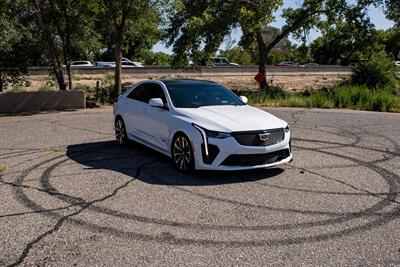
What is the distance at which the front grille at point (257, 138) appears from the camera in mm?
7293

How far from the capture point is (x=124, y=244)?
4.92m

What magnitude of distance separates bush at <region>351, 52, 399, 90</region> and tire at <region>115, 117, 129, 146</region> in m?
17.9

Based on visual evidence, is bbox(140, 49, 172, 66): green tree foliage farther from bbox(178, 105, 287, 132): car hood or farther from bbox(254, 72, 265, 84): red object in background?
bbox(178, 105, 287, 132): car hood

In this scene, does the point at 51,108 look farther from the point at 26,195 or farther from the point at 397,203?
the point at 397,203

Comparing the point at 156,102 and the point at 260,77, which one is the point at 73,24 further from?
the point at 156,102

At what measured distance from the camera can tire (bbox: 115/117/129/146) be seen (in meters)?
10.0

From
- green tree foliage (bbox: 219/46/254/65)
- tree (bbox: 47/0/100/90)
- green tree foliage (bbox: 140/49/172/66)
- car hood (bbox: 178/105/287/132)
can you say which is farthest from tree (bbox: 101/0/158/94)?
green tree foliage (bbox: 219/46/254/65)

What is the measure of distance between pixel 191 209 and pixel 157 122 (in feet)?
9.36

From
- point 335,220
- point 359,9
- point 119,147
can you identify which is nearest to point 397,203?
point 335,220

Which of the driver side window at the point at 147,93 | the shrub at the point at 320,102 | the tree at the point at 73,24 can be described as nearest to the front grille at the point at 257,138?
the driver side window at the point at 147,93

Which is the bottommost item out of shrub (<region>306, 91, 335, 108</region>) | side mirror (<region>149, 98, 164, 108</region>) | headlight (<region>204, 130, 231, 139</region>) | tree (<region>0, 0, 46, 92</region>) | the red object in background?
shrub (<region>306, 91, 335, 108</region>)

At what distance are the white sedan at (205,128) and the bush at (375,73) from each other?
59.1 feet

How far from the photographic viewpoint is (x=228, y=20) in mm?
23094

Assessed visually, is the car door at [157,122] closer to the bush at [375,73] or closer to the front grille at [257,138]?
the front grille at [257,138]
